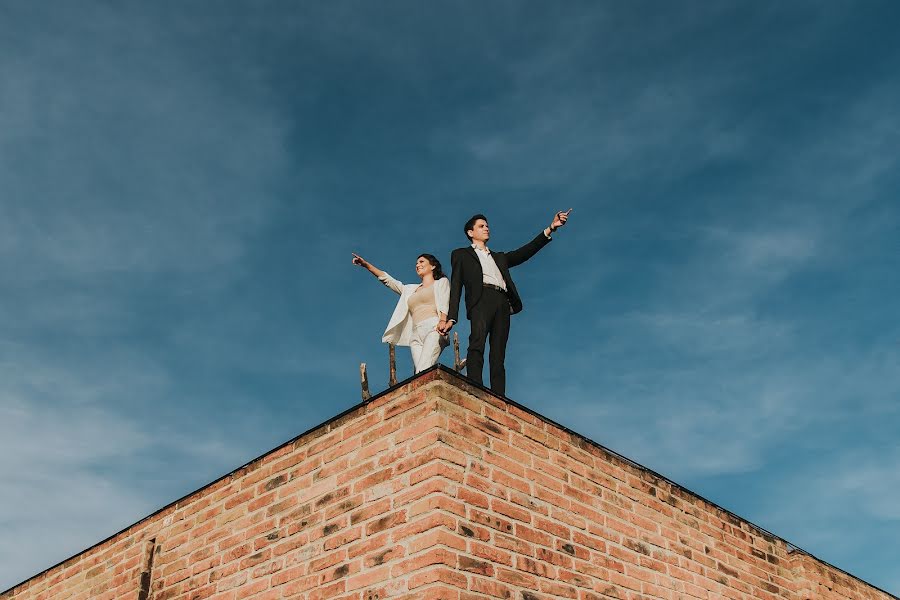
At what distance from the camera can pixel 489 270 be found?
7219mm

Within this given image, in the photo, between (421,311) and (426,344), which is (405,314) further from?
(426,344)

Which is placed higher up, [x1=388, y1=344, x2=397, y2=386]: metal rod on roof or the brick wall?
[x1=388, y1=344, x2=397, y2=386]: metal rod on roof

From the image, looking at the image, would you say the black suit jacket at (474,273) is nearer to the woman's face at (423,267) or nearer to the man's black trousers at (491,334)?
the man's black trousers at (491,334)

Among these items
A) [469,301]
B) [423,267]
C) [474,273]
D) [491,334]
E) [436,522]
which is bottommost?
[436,522]

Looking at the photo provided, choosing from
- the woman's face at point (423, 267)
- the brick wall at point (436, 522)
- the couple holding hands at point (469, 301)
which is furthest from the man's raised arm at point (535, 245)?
the brick wall at point (436, 522)

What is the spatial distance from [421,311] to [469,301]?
0.70 m

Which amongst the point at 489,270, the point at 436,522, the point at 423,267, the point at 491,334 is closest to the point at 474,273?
the point at 489,270

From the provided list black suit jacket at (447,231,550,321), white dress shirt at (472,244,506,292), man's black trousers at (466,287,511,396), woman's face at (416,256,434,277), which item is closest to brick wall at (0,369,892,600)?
man's black trousers at (466,287,511,396)

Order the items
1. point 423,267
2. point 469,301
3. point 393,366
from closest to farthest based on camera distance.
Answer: point 469,301 → point 423,267 → point 393,366

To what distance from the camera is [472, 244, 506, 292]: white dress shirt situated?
7156mm

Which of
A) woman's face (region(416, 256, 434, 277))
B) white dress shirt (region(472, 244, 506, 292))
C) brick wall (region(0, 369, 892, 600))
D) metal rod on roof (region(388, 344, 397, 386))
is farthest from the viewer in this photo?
metal rod on roof (region(388, 344, 397, 386))

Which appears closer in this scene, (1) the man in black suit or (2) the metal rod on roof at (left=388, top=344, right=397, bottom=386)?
(1) the man in black suit

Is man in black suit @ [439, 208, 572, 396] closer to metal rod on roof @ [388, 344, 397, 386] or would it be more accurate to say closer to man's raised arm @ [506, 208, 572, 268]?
man's raised arm @ [506, 208, 572, 268]

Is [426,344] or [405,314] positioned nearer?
Answer: [426,344]
